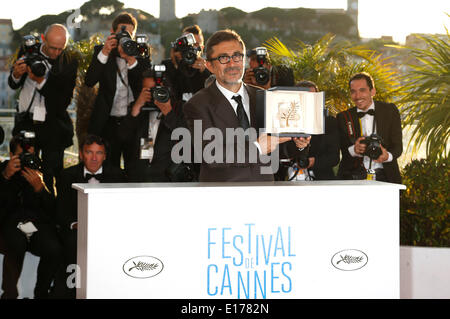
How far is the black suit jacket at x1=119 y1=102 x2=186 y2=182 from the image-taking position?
4309 millimetres

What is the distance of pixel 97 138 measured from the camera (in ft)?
13.9

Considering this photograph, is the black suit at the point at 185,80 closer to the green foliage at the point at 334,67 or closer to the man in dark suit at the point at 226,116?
the man in dark suit at the point at 226,116

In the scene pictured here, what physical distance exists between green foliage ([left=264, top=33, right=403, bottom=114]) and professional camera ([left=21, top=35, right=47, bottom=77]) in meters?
2.52

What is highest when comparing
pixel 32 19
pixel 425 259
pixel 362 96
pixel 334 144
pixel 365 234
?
pixel 32 19

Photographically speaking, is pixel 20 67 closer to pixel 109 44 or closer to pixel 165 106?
pixel 109 44

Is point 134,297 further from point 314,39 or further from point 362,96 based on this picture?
point 314,39

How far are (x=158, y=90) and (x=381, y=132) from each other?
158cm

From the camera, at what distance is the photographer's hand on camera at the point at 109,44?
176 inches

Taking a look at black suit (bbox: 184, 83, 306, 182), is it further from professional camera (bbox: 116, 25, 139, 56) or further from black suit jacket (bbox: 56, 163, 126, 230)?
professional camera (bbox: 116, 25, 139, 56)

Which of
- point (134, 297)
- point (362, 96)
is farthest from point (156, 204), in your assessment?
point (362, 96)

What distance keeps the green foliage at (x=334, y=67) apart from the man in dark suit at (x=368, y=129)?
1382 millimetres

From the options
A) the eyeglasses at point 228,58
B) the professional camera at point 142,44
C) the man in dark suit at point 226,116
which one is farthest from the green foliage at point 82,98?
the eyeglasses at point 228,58
